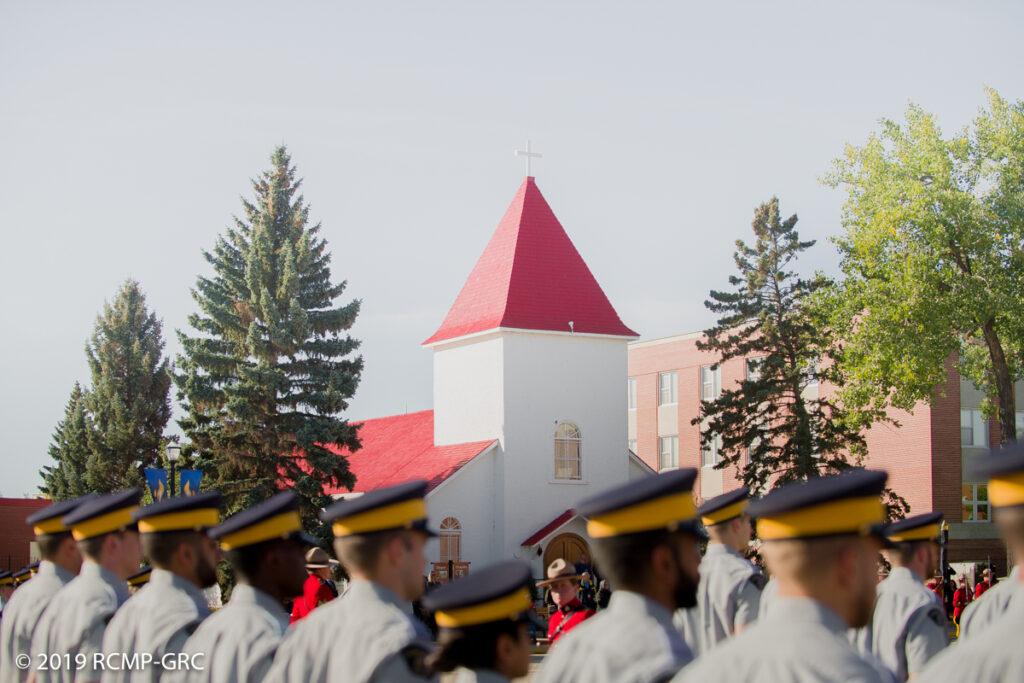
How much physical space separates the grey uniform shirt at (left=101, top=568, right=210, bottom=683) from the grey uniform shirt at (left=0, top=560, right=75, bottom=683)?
1.34 metres

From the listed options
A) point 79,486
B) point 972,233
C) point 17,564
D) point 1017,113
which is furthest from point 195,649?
point 79,486

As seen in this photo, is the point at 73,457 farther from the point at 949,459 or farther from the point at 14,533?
the point at 949,459

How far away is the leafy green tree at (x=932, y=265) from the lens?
3912cm

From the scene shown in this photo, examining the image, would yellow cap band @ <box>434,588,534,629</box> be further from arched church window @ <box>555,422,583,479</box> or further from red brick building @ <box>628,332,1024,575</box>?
red brick building @ <box>628,332,1024,575</box>

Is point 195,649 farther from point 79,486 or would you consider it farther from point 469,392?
point 79,486

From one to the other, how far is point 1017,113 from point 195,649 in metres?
41.1

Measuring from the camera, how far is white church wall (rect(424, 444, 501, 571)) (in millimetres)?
41438

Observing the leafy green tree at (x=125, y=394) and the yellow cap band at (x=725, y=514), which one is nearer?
the yellow cap band at (x=725, y=514)

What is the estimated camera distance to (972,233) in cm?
3962

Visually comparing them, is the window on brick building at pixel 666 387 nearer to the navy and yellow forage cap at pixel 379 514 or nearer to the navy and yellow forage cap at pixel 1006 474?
the navy and yellow forage cap at pixel 379 514

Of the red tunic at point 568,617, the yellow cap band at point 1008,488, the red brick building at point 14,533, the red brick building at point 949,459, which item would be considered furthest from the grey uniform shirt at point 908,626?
the red brick building at point 14,533

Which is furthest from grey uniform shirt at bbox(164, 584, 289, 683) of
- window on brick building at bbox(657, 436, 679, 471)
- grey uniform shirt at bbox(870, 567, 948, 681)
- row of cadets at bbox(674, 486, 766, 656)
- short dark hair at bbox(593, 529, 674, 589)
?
window on brick building at bbox(657, 436, 679, 471)

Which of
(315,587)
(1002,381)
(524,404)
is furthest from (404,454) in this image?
(315,587)

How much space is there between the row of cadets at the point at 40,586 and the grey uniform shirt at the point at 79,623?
18.8 inches
